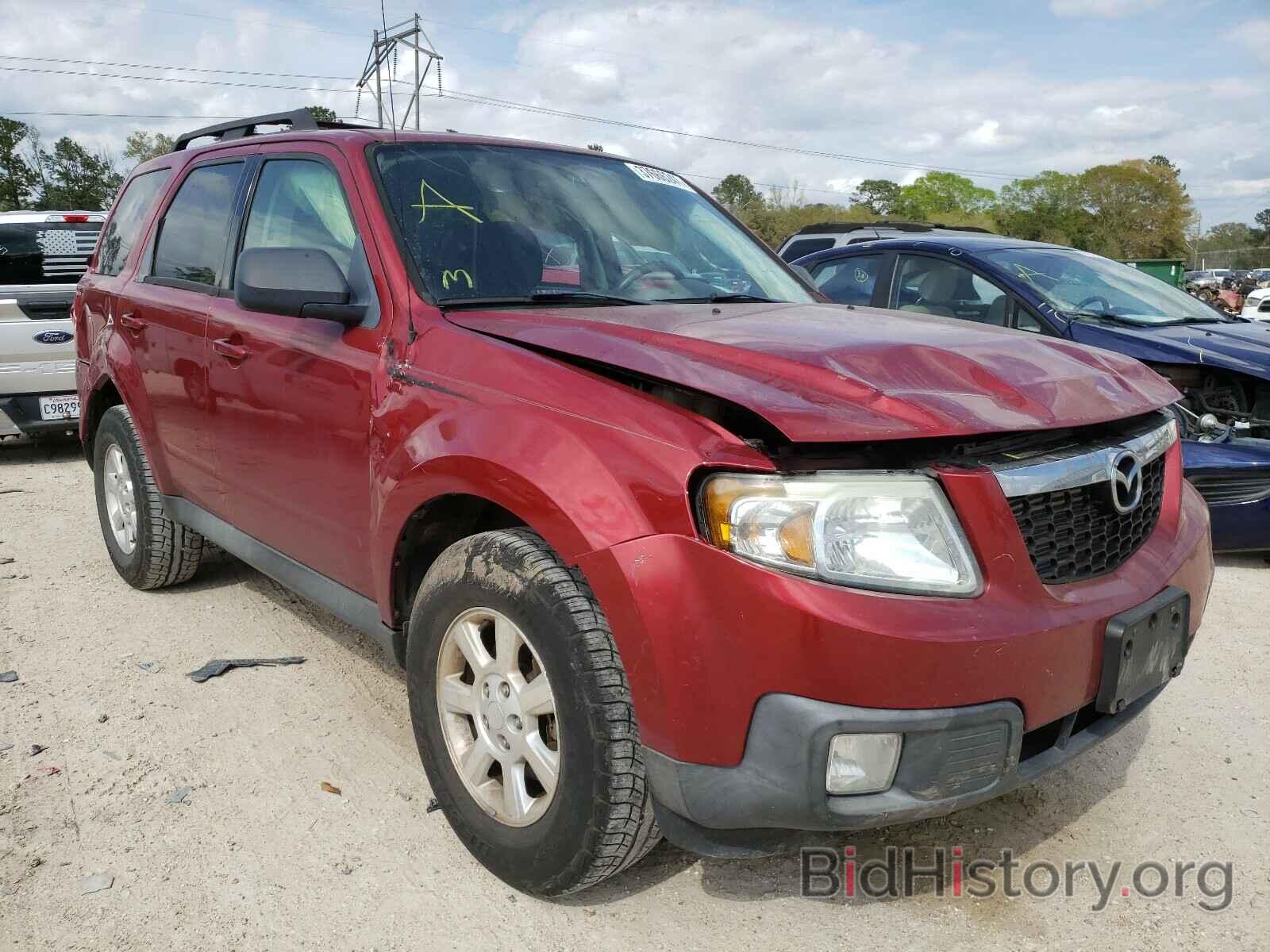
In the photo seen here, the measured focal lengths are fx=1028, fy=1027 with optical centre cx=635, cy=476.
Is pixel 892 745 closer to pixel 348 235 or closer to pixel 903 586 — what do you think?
pixel 903 586

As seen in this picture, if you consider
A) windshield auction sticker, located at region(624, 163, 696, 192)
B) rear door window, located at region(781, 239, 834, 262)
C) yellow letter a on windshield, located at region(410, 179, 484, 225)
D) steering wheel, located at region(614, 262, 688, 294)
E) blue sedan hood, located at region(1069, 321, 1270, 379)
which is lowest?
blue sedan hood, located at region(1069, 321, 1270, 379)

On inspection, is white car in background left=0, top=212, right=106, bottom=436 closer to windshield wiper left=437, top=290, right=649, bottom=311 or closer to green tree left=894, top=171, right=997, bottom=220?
windshield wiper left=437, top=290, right=649, bottom=311

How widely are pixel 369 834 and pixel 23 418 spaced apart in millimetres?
6195

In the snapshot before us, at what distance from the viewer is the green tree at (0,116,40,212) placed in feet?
159

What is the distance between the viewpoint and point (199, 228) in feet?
12.6

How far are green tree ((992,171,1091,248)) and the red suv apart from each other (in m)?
74.2

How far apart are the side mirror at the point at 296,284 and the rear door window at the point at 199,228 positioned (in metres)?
0.98

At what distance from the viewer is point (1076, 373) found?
2.31 m

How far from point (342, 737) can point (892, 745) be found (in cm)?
193

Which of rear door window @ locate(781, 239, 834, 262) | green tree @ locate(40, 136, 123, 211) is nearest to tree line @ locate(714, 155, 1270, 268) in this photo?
green tree @ locate(40, 136, 123, 211)

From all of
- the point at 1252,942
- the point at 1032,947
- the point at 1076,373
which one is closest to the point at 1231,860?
the point at 1252,942

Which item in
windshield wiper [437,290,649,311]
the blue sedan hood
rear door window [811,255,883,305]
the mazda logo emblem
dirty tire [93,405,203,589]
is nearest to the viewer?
the mazda logo emblem

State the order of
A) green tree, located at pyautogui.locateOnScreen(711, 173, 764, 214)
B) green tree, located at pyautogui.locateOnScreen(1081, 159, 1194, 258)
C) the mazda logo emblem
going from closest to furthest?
1. the mazda logo emblem
2. green tree, located at pyautogui.locateOnScreen(711, 173, 764, 214)
3. green tree, located at pyautogui.locateOnScreen(1081, 159, 1194, 258)

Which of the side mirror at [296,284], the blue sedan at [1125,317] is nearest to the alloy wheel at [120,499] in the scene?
the side mirror at [296,284]
